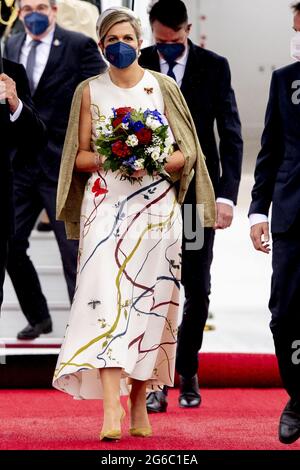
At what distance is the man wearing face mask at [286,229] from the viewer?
5746 mm

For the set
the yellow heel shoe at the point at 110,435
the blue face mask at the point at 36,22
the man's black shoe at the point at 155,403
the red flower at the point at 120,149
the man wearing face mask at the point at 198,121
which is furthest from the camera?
the blue face mask at the point at 36,22

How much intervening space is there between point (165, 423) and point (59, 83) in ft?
7.30

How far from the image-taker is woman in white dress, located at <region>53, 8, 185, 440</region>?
5.77 metres

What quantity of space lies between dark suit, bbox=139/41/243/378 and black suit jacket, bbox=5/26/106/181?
1.08 meters

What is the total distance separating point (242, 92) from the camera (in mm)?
8664

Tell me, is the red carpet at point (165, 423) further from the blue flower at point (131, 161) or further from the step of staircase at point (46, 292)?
the blue flower at point (131, 161)

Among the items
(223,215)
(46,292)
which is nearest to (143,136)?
(223,215)

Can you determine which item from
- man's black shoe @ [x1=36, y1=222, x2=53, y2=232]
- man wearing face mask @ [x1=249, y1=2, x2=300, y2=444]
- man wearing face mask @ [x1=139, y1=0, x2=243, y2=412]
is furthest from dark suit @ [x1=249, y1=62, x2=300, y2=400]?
man's black shoe @ [x1=36, y1=222, x2=53, y2=232]

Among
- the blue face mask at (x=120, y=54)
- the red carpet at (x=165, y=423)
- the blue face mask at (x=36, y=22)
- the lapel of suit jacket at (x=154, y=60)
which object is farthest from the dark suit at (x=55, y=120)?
the blue face mask at (x=120, y=54)

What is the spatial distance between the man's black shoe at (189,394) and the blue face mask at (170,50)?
161 cm

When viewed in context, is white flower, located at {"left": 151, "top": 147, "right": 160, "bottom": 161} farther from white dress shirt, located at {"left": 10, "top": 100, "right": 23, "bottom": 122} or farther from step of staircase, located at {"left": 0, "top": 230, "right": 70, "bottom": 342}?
step of staircase, located at {"left": 0, "top": 230, "right": 70, "bottom": 342}

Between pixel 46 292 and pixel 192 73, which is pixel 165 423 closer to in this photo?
pixel 192 73

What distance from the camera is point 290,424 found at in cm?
572

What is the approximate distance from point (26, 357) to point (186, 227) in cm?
179
